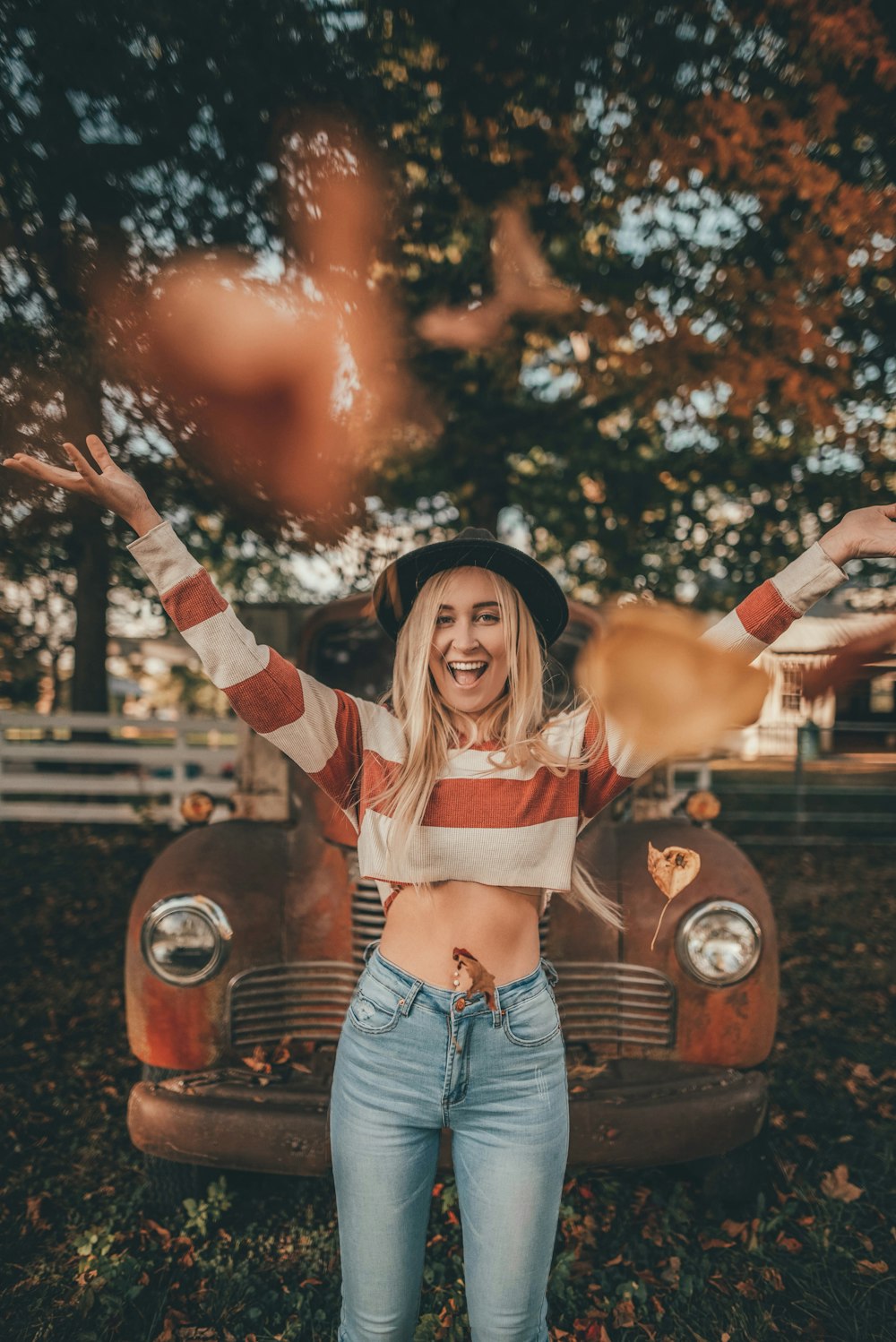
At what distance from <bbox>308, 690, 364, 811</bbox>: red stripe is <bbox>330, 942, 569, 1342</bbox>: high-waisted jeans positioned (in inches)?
14.9

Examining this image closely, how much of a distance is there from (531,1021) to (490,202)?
3.25 meters

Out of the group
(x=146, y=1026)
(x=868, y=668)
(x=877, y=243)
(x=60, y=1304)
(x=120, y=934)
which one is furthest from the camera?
(x=120, y=934)

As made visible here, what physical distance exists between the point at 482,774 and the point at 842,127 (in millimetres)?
3284

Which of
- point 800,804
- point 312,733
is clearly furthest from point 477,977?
point 800,804

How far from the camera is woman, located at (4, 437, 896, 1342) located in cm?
142

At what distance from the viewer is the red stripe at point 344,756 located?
5.17ft

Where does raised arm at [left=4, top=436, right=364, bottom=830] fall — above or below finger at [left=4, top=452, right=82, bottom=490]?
below

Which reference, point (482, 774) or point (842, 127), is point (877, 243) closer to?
point (842, 127)

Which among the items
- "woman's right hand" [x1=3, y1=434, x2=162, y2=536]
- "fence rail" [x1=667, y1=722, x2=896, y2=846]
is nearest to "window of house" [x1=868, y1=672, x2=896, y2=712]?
"woman's right hand" [x1=3, y1=434, x2=162, y2=536]

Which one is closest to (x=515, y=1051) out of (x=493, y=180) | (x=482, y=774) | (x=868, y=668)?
(x=482, y=774)

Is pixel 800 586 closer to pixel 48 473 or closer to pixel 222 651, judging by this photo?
pixel 222 651

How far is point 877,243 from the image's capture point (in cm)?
367

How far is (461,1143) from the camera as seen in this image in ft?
4.80

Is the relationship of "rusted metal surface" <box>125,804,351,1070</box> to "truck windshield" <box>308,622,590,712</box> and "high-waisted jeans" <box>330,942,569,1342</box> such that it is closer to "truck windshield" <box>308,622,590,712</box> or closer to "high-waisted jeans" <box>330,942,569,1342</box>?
"truck windshield" <box>308,622,590,712</box>
